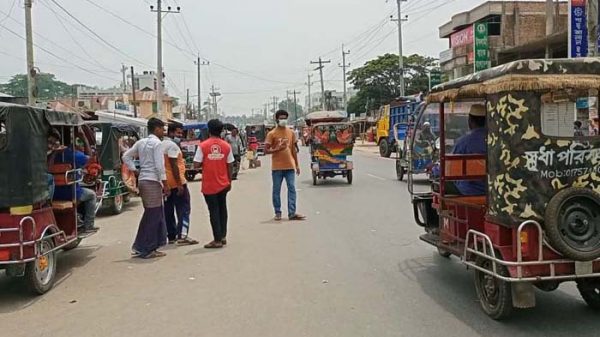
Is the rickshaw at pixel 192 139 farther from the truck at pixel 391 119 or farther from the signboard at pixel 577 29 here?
the signboard at pixel 577 29

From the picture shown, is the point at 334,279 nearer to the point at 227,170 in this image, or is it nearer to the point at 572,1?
the point at 227,170

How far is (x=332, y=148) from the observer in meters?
19.0

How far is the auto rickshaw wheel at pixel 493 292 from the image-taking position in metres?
5.12

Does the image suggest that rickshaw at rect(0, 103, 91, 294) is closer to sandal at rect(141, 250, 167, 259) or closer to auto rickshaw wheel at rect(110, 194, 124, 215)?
sandal at rect(141, 250, 167, 259)

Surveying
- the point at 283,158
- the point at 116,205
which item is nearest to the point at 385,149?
the point at 116,205

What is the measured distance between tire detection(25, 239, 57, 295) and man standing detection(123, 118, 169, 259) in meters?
1.56

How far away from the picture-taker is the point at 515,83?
15.9 ft

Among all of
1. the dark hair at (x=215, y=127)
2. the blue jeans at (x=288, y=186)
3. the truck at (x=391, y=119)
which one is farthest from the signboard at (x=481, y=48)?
the dark hair at (x=215, y=127)

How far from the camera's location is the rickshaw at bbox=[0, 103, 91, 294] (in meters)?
6.32

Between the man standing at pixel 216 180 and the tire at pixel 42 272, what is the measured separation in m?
2.57

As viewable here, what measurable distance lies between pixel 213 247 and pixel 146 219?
1.12 metres

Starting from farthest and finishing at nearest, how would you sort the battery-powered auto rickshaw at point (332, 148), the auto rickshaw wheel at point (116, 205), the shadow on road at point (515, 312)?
the battery-powered auto rickshaw at point (332, 148), the auto rickshaw wheel at point (116, 205), the shadow on road at point (515, 312)

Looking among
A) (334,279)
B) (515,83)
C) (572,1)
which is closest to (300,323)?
(334,279)

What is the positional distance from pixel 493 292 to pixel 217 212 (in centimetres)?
477
